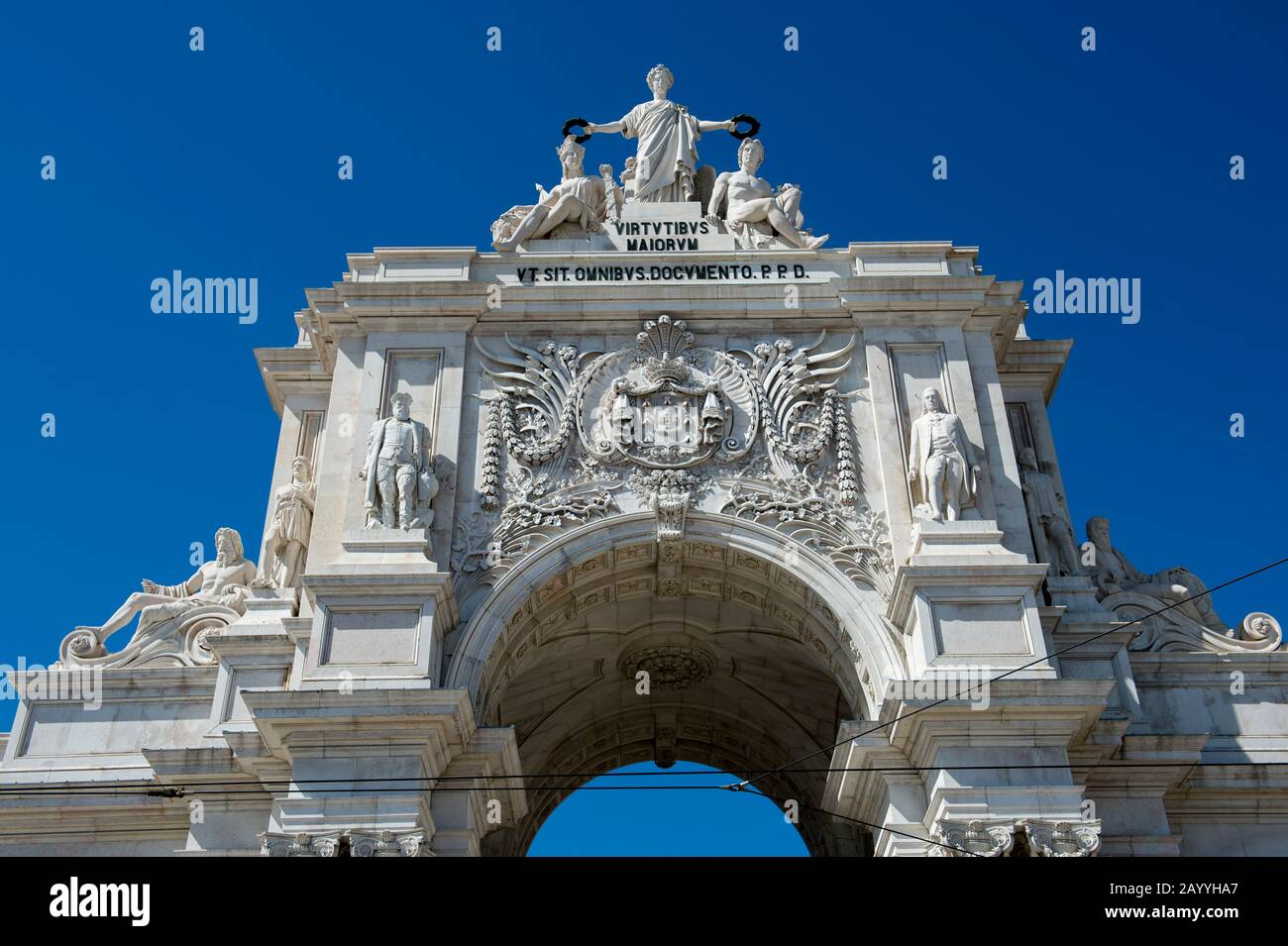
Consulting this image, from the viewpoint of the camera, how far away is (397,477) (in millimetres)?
18375

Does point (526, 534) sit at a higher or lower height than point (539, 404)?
lower

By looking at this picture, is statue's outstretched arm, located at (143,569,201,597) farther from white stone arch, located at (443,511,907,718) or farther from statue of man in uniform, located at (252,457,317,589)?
white stone arch, located at (443,511,907,718)

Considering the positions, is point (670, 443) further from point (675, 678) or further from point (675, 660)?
point (675, 678)

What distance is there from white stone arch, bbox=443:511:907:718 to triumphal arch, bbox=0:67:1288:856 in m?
0.05

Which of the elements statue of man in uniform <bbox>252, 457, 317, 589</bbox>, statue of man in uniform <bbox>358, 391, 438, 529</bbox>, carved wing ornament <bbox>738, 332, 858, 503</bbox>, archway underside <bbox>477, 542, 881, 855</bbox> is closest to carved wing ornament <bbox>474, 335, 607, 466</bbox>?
statue of man in uniform <bbox>358, 391, 438, 529</bbox>

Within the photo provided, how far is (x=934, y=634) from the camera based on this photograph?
17.0 m

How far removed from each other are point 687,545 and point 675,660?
4283 mm

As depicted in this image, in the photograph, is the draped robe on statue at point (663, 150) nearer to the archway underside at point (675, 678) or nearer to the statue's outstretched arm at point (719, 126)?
the statue's outstretched arm at point (719, 126)

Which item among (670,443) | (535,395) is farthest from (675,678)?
(535,395)

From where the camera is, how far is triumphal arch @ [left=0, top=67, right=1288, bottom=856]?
1605 centimetres
